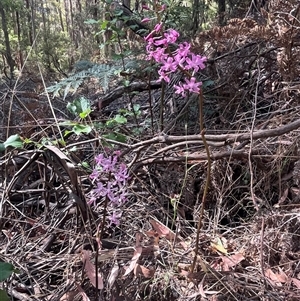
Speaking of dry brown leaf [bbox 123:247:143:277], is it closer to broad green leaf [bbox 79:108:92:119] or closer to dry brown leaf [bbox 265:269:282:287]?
dry brown leaf [bbox 265:269:282:287]

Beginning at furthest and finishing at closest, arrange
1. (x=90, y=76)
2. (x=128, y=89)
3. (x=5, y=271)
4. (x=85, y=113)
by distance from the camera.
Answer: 1. (x=128, y=89)
2. (x=90, y=76)
3. (x=85, y=113)
4. (x=5, y=271)

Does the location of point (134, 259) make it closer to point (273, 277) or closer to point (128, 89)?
point (273, 277)

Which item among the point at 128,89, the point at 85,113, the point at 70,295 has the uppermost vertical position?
the point at 85,113

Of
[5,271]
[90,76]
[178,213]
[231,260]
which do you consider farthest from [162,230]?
[90,76]

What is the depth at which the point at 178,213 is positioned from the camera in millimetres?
1812

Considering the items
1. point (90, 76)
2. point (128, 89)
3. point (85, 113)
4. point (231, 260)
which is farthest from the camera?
point (128, 89)

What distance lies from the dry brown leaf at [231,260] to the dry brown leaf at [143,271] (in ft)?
0.89

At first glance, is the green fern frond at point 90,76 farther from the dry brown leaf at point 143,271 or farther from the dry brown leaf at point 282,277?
the dry brown leaf at point 282,277

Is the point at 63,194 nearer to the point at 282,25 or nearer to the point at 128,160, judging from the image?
the point at 128,160

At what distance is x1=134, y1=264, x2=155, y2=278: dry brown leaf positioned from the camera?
1419 millimetres

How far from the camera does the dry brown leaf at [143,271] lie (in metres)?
1.42

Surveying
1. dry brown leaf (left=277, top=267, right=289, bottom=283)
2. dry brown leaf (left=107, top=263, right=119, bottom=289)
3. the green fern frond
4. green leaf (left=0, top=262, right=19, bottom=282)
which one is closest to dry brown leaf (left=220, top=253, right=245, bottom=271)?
dry brown leaf (left=277, top=267, right=289, bottom=283)

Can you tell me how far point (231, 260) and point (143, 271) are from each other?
1.10 feet

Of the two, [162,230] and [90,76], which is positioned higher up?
[90,76]
